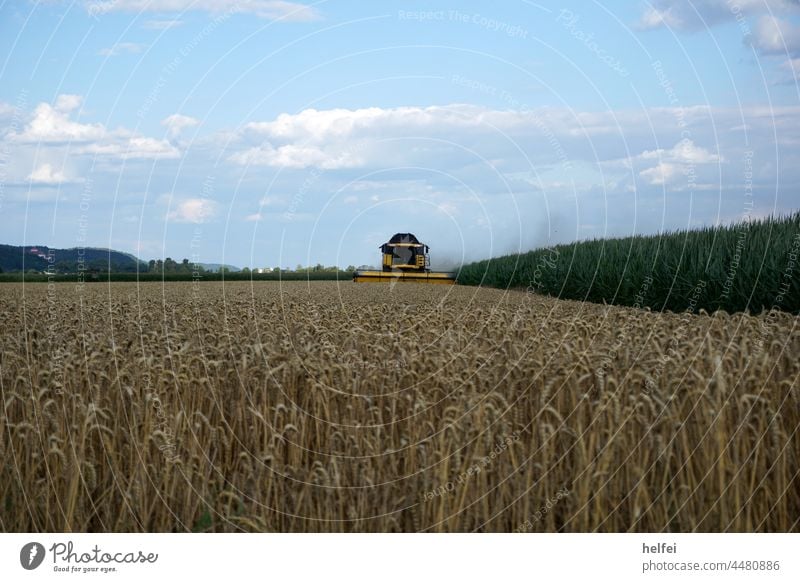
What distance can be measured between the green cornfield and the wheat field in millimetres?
6440

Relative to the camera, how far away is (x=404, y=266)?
53812mm

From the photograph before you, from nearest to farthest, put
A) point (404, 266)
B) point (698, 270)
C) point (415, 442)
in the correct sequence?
point (415, 442) < point (698, 270) < point (404, 266)

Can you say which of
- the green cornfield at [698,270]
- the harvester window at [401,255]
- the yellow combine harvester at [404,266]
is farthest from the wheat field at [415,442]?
the harvester window at [401,255]

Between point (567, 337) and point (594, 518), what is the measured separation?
14.4ft

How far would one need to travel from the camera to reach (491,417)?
6.80 metres

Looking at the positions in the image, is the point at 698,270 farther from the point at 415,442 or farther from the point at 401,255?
the point at 401,255

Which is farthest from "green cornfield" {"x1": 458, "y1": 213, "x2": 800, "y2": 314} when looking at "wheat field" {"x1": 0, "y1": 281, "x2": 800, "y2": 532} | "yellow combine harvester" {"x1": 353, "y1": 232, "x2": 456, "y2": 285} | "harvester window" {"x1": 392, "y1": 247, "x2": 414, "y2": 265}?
"harvester window" {"x1": 392, "y1": 247, "x2": 414, "y2": 265}

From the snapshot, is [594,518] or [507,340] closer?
[594,518]

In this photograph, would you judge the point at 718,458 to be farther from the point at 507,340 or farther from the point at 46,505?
the point at 46,505

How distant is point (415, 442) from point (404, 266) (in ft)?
155

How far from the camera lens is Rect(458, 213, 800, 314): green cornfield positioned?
18.7 metres

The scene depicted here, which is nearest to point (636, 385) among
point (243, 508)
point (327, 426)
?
point (327, 426)

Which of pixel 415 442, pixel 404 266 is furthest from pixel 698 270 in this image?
pixel 404 266

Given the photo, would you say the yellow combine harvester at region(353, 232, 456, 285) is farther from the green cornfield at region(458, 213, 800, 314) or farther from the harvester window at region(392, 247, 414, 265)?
the green cornfield at region(458, 213, 800, 314)
